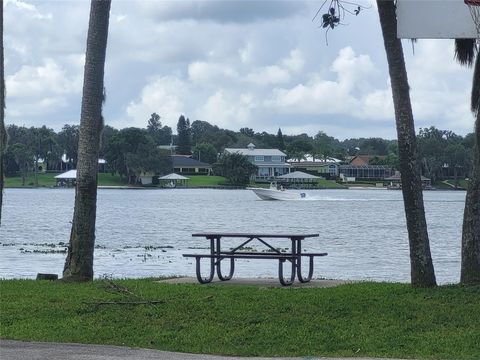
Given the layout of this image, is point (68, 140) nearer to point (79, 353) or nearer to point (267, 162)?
point (267, 162)

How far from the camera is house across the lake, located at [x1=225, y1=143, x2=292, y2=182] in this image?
167975 millimetres

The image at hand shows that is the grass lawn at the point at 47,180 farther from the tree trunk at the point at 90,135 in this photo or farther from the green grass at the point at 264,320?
the green grass at the point at 264,320

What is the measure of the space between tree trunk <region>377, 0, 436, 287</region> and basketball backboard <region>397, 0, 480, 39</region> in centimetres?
601

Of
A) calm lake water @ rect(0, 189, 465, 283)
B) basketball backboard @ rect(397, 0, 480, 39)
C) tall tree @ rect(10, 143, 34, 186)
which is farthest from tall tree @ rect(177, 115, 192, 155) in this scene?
basketball backboard @ rect(397, 0, 480, 39)

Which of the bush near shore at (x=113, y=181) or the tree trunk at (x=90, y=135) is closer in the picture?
the tree trunk at (x=90, y=135)

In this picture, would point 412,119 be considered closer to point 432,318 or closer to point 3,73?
point 432,318

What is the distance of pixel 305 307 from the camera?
12320 millimetres

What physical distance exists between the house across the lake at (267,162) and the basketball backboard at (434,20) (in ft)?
519

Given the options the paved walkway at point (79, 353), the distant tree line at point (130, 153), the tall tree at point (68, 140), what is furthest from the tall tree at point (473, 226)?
the tall tree at point (68, 140)

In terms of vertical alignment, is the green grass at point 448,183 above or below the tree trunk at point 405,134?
below

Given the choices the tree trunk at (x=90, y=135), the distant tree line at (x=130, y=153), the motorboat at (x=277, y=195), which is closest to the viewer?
the tree trunk at (x=90, y=135)

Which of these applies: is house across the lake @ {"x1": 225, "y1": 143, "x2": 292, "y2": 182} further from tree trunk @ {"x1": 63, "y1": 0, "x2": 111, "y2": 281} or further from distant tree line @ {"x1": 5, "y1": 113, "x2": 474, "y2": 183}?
tree trunk @ {"x1": 63, "y1": 0, "x2": 111, "y2": 281}

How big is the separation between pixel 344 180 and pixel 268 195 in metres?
64.3

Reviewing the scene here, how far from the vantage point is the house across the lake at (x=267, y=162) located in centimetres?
16798
